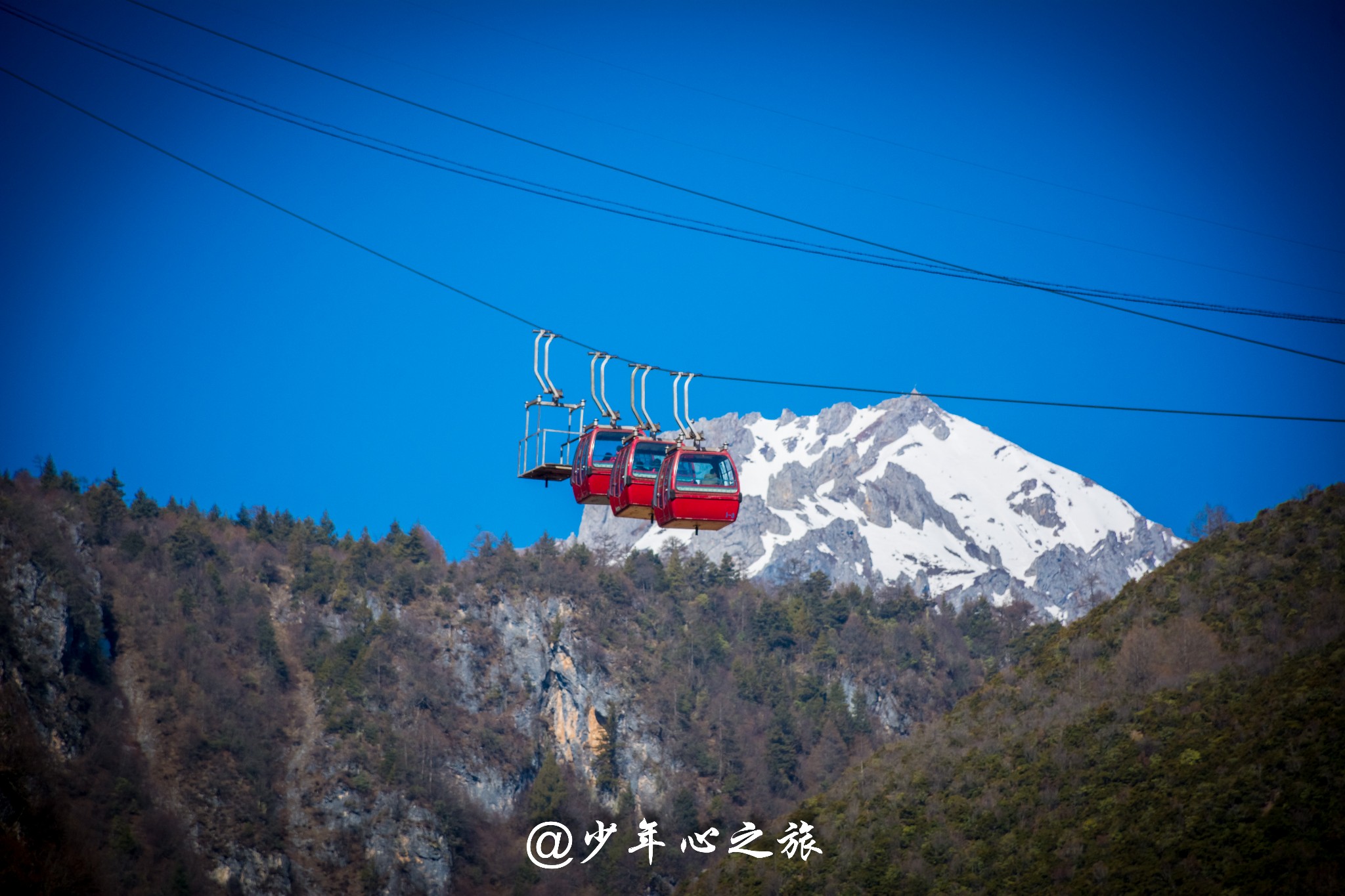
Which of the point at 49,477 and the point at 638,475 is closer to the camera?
the point at 638,475

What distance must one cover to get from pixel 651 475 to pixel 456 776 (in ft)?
366

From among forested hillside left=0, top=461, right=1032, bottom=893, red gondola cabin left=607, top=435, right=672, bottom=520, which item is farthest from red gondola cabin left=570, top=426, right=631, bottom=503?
forested hillside left=0, top=461, right=1032, bottom=893

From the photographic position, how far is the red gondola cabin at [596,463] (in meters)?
41.1

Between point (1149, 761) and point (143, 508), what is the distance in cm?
12437

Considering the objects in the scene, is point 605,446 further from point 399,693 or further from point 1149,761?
point 399,693

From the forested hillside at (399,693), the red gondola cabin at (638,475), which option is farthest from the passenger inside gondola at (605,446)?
the forested hillside at (399,693)

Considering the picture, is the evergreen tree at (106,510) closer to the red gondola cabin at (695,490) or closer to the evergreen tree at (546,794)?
the evergreen tree at (546,794)

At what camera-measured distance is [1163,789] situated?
5562cm

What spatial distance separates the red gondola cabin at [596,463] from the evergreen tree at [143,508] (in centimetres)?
12506

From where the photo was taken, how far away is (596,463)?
41.3 metres

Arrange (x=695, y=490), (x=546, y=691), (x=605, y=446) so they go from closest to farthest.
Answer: (x=695, y=490), (x=605, y=446), (x=546, y=691)

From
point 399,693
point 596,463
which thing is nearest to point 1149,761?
point 596,463

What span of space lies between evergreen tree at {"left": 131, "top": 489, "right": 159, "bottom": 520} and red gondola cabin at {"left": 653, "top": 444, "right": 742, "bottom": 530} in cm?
13071

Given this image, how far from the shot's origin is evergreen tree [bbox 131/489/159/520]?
155 metres
